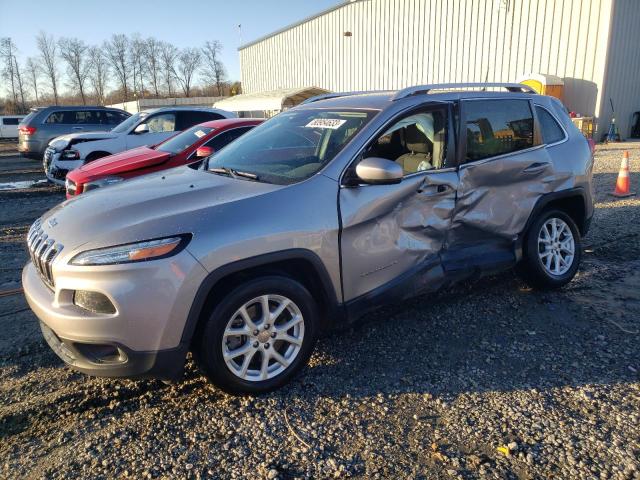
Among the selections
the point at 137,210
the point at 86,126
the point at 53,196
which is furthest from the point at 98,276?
the point at 86,126

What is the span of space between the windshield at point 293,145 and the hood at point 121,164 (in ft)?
9.43

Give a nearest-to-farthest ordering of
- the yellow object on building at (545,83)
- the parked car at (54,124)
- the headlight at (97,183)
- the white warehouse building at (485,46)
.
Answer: the headlight at (97,183) < the parked car at (54,124) < the yellow object on building at (545,83) < the white warehouse building at (485,46)

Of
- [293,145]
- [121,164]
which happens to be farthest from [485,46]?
[293,145]

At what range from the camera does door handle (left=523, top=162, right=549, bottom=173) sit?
4117 mm

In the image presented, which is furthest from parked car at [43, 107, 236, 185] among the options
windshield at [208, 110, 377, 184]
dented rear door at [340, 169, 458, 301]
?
dented rear door at [340, 169, 458, 301]

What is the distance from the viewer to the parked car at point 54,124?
14.0m

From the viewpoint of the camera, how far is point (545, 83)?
18875mm

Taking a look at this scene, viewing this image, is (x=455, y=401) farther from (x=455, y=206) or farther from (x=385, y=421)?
(x=455, y=206)

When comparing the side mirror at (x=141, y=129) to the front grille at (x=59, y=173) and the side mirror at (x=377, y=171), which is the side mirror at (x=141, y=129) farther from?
the side mirror at (x=377, y=171)

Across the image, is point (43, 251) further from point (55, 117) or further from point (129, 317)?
point (55, 117)

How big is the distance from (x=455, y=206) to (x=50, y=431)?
305 cm

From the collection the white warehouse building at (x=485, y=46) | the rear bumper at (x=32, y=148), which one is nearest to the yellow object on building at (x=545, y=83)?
the white warehouse building at (x=485, y=46)

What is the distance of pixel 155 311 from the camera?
247 cm

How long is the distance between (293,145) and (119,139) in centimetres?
741
